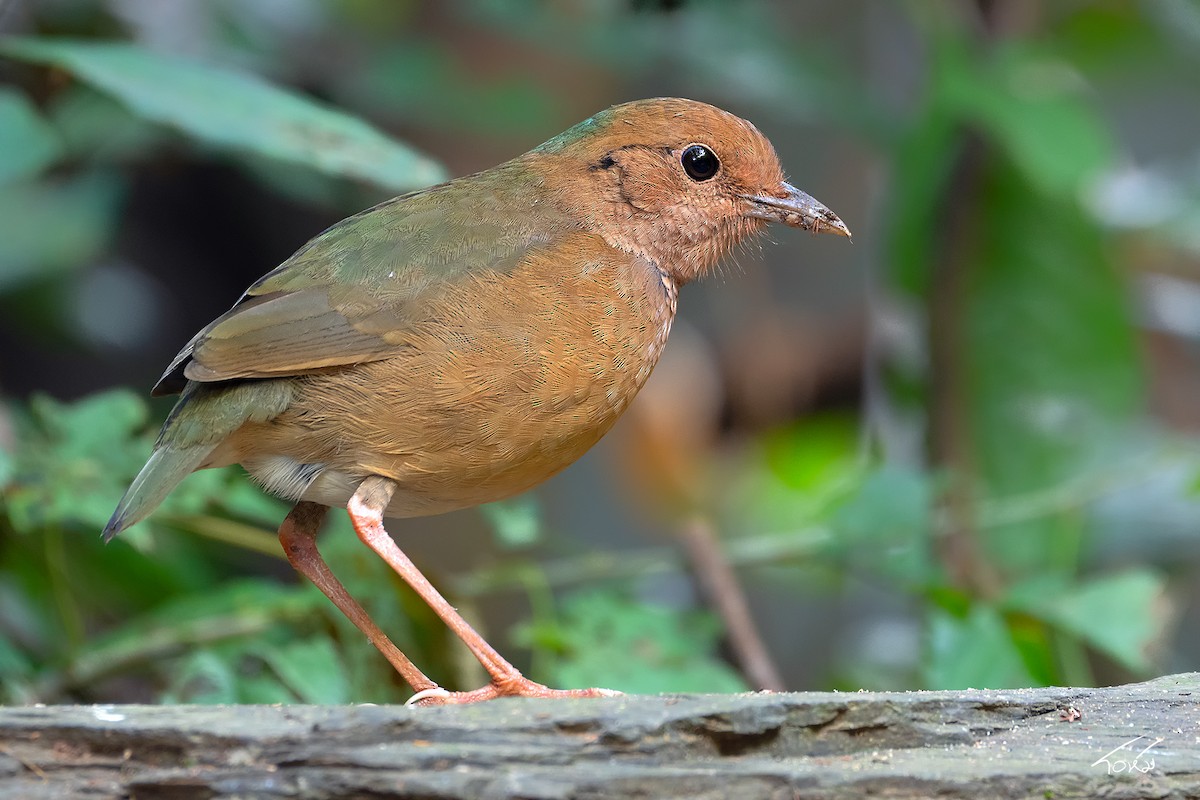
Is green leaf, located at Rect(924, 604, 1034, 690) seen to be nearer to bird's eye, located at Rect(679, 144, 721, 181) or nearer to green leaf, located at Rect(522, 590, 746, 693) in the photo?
green leaf, located at Rect(522, 590, 746, 693)

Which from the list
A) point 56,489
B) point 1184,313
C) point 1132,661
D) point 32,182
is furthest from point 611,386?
point 1184,313

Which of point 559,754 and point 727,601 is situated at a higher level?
point 727,601

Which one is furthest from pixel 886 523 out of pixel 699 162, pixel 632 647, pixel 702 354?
pixel 702 354

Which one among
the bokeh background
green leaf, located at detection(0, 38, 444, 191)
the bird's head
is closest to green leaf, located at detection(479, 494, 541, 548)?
the bokeh background

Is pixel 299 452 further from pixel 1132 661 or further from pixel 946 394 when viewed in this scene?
pixel 946 394

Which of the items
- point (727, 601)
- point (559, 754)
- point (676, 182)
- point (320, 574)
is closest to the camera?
point (559, 754)

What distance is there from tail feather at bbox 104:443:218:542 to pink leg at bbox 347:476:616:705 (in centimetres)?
36

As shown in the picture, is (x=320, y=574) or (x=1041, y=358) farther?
(x=1041, y=358)

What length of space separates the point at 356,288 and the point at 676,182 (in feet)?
3.15

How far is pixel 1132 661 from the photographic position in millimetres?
4160

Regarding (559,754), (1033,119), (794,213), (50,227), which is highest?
(1033,119)

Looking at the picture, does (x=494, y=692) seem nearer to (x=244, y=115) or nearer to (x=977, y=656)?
(x=977, y=656)

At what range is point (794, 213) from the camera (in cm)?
367

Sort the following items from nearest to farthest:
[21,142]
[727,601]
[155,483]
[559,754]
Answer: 1. [559,754]
2. [155,483]
3. [21,142]
4. [727,601]
